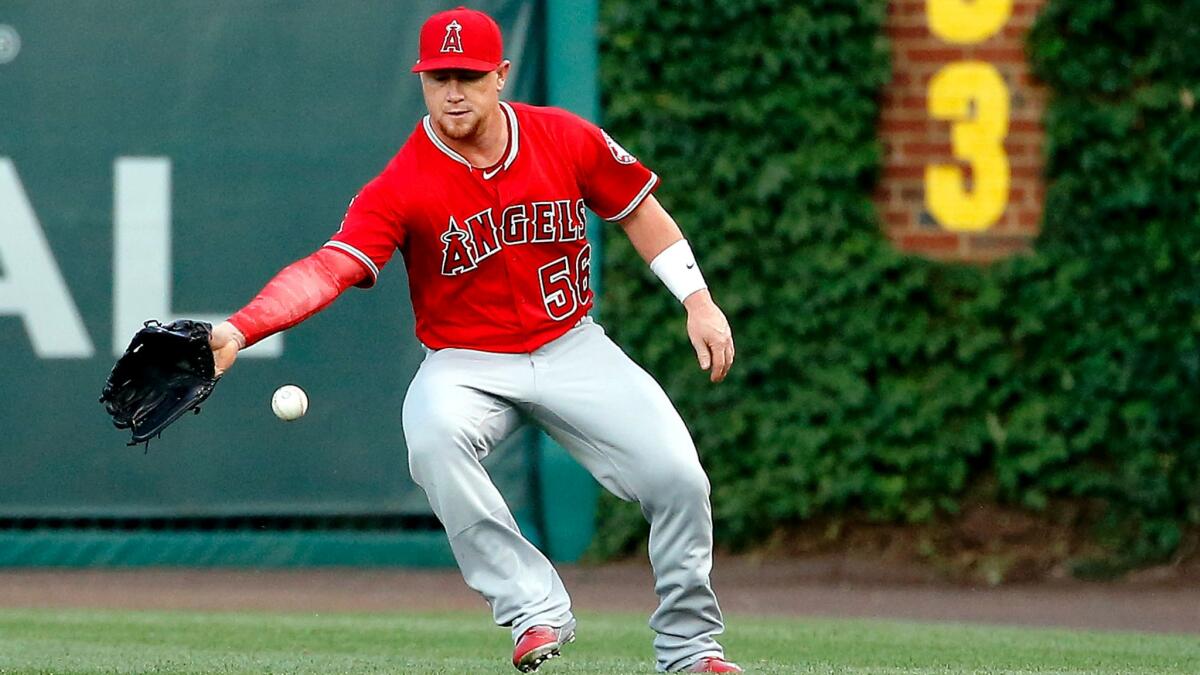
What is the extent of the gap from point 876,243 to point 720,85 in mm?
1020

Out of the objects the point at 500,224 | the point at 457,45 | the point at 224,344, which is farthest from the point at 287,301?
the point at 457,45

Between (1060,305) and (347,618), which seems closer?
(347,618)

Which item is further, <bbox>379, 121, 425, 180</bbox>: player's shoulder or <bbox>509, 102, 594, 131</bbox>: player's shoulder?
<bbox>509, 102, 594, 131</bbox>: player's shoulder

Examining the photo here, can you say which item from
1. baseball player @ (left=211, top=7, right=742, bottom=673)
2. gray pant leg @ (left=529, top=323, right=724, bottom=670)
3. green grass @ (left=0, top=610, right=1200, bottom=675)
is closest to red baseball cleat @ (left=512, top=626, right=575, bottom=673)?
baseball player @ (left=211, top=7, right=742, bottom=673)

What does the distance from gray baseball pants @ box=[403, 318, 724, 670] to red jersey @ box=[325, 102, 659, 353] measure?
97 millimetres

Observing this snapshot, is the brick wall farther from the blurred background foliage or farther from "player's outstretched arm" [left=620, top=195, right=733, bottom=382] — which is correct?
"player's outstretched arm" [left=620, top=195, right=733, bottom=382]

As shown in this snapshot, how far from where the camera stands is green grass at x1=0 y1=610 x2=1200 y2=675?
16.9ft

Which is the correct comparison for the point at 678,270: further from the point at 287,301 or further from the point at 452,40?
the point at 287,301

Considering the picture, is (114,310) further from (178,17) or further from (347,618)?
(347,618)

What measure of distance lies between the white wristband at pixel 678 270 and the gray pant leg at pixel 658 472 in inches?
12.3

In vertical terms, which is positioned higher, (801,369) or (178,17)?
(178,17)

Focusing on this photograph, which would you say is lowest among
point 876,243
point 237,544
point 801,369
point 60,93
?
point 237,544

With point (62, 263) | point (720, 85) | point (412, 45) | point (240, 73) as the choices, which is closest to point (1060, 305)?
point (720, 85)

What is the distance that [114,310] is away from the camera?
884 cm
